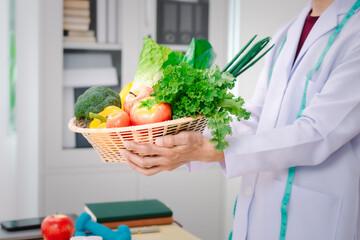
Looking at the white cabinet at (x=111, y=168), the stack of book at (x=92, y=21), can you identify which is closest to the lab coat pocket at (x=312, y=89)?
the white cabinet at (x=111, y=168)

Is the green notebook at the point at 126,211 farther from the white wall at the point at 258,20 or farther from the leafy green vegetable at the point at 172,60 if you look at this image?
the white wall at the point at 258,20

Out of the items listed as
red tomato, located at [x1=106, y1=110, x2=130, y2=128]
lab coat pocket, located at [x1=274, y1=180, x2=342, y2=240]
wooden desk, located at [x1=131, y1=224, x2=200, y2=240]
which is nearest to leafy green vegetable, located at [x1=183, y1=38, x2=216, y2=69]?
red tomato, located at [x1=106, y1=110, x2=130, y2=128]

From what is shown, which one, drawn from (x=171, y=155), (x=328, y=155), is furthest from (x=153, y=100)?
(x=328, y=155)

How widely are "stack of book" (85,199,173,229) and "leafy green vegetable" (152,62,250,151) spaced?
0.82m

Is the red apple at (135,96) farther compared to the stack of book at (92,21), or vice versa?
the stack of book at (92,21)

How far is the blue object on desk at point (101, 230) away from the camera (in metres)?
1.46

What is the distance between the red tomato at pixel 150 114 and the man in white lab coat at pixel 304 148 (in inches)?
Result: 2.3

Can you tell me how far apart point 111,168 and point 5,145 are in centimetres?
68

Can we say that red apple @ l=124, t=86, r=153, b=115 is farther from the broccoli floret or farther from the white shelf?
the white shelf

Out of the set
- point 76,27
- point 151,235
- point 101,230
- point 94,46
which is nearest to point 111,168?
point 94,46

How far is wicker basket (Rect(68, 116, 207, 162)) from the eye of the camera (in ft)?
3.25

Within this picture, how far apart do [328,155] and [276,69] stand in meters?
0.35

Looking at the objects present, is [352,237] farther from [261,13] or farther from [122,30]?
[122,30]

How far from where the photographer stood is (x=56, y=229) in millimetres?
1509
